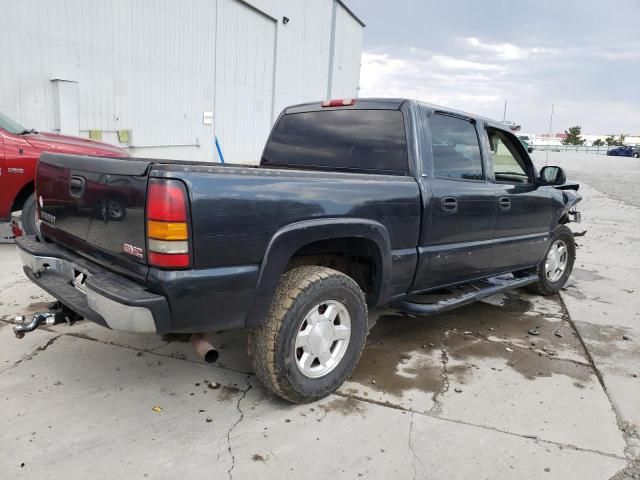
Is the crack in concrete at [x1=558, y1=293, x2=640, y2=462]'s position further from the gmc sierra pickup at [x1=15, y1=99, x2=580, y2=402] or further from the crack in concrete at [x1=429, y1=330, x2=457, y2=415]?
the crack in concrete at [x1=429, y1=330, x2=457, y2=415]

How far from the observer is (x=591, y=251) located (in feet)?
27.5

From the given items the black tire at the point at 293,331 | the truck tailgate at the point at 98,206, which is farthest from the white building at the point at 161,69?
the black tire at the point at 293,331

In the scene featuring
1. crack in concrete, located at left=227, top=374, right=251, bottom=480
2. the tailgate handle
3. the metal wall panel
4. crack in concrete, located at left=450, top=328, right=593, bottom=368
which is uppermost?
the metal wall panel

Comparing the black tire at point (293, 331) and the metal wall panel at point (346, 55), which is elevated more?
the metal wall panel at point (346, 55)

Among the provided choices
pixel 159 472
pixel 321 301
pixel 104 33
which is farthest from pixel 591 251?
pixel 104 33

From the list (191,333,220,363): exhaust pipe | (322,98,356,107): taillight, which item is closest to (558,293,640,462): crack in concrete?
(191,333,220,363): exhaust pipe

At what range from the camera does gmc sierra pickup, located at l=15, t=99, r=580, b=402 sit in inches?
99.6

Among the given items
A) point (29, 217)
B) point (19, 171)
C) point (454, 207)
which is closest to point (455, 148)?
point (454, 207)

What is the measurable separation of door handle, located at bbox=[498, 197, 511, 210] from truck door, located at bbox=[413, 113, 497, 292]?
0.10 m

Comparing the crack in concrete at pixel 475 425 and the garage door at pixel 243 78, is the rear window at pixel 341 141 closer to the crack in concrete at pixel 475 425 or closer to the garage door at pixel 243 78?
the crack in concrete at pixel 475 425

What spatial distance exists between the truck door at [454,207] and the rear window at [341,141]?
242 millimetres

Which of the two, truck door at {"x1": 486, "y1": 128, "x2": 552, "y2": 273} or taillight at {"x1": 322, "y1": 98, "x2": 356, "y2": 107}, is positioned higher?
taillight at {"x1": 322, "y1": 98, "x2": 356, "y2": 107}

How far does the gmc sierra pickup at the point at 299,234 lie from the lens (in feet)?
8.30

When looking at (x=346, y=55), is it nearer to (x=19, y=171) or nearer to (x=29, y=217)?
(x=19, y=171)
